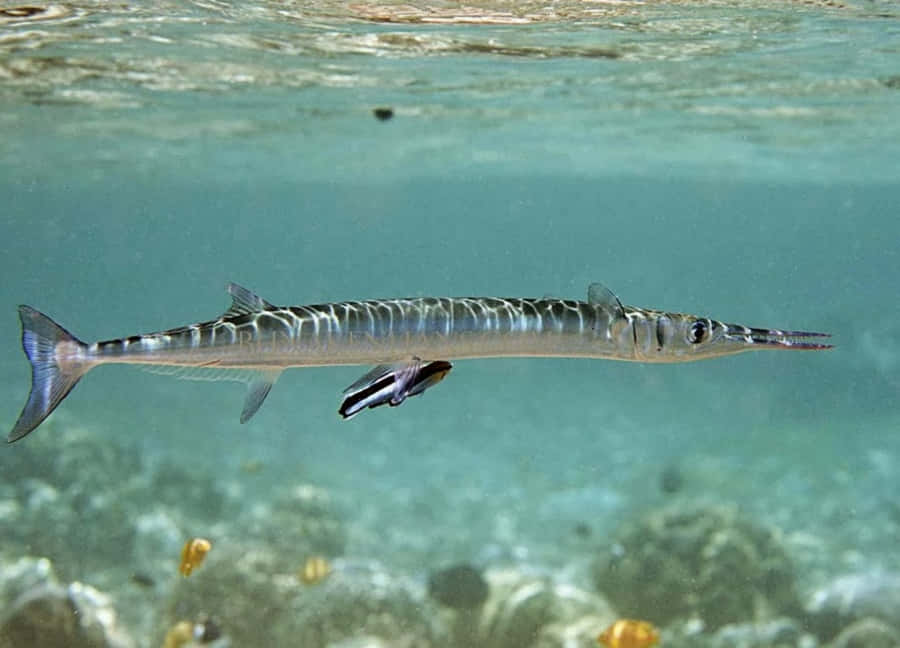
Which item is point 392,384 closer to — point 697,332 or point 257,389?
point 257,389

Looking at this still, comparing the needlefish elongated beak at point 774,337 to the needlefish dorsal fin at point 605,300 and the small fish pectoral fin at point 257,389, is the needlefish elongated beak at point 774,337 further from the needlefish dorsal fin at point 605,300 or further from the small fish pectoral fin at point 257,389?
the small fish pectoral fin at point 257,389

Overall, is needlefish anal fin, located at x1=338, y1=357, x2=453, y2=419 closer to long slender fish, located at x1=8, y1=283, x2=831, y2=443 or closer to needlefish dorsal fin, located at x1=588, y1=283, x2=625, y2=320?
long slender fish, located at x1=8, y1=283, x2=831, y2=443

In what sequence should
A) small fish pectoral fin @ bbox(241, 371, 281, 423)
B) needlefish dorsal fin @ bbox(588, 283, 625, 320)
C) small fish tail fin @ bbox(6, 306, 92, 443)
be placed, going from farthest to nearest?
needlefish dorsal fin @ bbox(588, 283, 625, 320)
small fish pectoral fin @ bbox(241, 371, 281, 423)
small fish tail fin @ bbox(6, 306, 92, 443)

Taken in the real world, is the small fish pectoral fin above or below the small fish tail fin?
below

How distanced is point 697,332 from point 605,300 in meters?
0.51

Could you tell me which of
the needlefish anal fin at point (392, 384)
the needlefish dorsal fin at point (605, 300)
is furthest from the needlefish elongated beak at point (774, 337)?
the needlefish anal fin at point (392, 384)

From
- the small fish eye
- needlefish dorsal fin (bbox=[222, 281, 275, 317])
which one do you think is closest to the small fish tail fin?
needlefish dorsal fin (bbox=[222, 281, 275, 317])

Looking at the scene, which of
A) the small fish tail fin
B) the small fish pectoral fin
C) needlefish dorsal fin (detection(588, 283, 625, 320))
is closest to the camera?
the small fish tail fin

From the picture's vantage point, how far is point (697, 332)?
437cm

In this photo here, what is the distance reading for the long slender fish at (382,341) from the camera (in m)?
3.94

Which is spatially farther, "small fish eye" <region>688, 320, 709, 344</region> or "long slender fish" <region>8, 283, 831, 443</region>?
"small fish eye" <region>688, 320, 709, 344</region>

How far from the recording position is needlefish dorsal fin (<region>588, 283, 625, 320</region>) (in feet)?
14.5

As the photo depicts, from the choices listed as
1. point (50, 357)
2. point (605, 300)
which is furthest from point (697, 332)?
point (50, 357)

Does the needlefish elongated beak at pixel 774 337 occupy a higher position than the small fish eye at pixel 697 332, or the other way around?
the needlefish elongated beak at pixel 774 337
